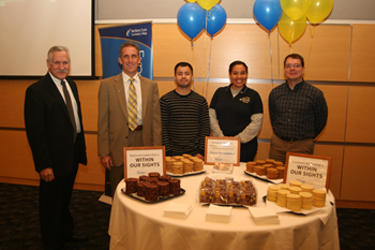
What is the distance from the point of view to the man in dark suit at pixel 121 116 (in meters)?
2.24

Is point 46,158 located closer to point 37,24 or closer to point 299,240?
point 299,240

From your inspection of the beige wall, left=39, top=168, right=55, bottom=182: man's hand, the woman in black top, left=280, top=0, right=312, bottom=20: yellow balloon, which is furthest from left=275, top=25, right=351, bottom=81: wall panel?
left=39, top=168, right=55, bottom=182: man's hand

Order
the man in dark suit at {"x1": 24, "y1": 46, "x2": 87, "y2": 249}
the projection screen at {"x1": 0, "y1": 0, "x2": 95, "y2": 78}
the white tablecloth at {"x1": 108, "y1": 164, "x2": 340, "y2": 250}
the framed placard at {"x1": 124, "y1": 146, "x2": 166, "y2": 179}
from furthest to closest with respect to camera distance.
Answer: the projection screen at {"x1": 0, "y1": 0, "x2": 95, "y2": 78} → the man in dark suit at {"x1": 24, "y1": 46, "x2": 87, "y2": 249} → the framed placard at {"x1": 124, "y1": 146, "x2": 166, "y2": 179} → the white tablecloth at {"x1": 108, "y1": 164, "x2": 340, "y2": 250}

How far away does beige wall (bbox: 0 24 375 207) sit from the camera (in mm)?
3420

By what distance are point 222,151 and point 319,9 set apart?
6.84 ft

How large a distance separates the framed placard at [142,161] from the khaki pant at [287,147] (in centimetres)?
141

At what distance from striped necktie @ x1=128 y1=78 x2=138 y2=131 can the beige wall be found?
151 cm

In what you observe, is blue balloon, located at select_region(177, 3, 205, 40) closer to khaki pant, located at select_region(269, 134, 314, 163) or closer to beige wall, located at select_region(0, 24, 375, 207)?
beige wall, located at select_region(0, 24, 375, 207)

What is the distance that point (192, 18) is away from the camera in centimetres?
295

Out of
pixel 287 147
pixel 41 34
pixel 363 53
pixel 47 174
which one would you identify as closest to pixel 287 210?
pixel 287 147

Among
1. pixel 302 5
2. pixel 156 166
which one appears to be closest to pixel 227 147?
pixel 156 166

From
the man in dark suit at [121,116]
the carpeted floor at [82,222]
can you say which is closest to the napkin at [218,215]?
the man in dark suit at [121,116]

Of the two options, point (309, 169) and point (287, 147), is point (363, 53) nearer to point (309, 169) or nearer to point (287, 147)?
point (287, 147)

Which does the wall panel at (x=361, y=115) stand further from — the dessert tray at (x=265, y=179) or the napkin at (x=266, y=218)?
the napkin at (x=266, y=218)
